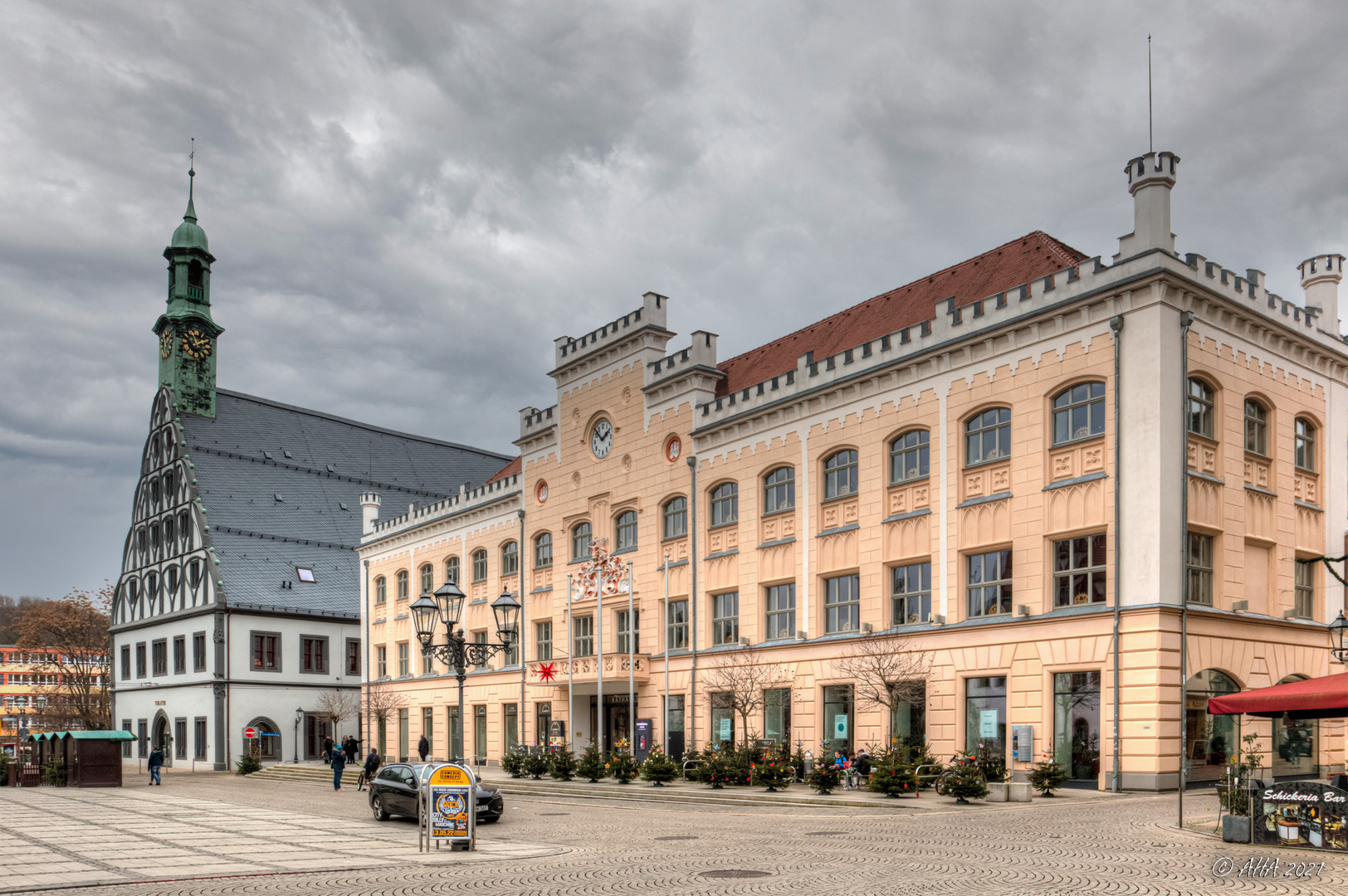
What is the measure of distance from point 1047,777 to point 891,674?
6.22m

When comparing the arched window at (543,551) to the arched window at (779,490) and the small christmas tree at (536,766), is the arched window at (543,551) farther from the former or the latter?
the arched window at (779,490)

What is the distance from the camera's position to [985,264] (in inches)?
1463

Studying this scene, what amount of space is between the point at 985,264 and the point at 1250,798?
2231 cm

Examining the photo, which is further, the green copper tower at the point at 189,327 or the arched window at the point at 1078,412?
the green copper tower at the point at 189,327

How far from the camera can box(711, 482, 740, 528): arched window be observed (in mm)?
41531

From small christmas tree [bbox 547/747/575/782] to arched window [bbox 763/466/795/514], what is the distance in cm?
1025

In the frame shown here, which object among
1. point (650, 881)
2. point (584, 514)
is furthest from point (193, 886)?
point (584, 514)

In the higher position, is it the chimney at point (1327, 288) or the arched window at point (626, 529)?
the chimney at point (1327, 288)

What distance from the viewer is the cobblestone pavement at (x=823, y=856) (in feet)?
47.9

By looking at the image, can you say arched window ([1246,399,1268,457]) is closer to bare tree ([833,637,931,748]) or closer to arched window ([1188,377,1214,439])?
arched window ([1188,377,1214,439])

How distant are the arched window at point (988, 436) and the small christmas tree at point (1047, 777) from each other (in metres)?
8.36

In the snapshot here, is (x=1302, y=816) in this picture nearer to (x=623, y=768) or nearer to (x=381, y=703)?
(x=623, y=768)

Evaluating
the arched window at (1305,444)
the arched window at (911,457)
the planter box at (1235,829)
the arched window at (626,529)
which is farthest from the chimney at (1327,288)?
the arched window at (626,529)

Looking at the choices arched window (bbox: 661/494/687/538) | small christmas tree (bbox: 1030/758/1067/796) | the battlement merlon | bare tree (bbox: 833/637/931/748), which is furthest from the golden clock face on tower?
small christmas tree (bbox: 1030/758/1067/796)
